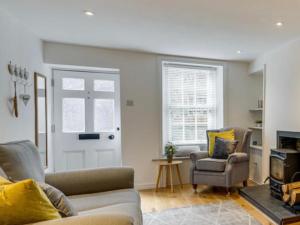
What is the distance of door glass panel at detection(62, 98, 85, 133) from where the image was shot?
324 cm

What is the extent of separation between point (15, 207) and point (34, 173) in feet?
2.45

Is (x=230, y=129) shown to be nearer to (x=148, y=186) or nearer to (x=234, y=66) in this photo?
(x=234, y=66)

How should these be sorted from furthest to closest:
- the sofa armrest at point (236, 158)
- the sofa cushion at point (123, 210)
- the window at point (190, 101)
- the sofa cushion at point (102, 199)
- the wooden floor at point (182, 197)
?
the window at point (190, 101), the sofa armrest at point (236, 158), the wooden floor at point (182, 197), the sofa cushion at point (102, 199), the sofa cushion at point (123, 210)

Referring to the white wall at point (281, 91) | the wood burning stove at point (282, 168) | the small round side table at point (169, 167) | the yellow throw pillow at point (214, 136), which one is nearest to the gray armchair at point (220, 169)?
the yellow throw pillow at point (214, 136)

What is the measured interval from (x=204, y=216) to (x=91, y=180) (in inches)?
55.7

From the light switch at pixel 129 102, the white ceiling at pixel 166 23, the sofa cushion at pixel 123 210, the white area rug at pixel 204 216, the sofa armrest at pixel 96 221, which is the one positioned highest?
the white ceiling at pixel 166 23

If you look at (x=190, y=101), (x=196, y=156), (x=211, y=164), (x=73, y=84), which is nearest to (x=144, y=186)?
(x=196, y=156)

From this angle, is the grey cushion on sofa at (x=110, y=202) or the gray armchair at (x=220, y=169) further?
the gray armchair at (x=220, y=169)

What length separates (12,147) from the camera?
1.52m

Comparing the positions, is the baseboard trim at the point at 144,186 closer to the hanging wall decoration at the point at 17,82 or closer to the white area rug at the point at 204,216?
the white area rug at the point at 204,216

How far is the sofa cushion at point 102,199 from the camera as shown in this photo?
1.54 m

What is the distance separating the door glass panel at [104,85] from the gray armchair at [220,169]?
5.68 feet

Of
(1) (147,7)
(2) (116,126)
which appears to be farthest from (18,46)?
(2) (116,126)

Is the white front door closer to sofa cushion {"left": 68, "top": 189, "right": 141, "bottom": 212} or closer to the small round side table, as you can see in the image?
the small round side table
